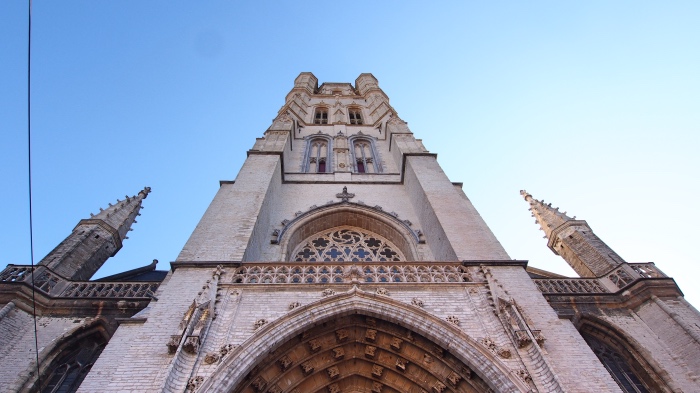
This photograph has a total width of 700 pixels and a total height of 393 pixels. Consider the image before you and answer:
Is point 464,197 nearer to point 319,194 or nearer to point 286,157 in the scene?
point 319,194

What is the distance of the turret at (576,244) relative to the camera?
9.87m

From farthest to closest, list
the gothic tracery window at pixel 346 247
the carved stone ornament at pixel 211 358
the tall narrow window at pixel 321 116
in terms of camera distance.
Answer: the tall narrow window at pixel 321 116, the gothic tracery window at pixel 346 247, the carved stone ornament at pixel 211 358

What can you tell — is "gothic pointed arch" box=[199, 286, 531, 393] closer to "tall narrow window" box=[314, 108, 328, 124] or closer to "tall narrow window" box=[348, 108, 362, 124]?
"tall narrow window" box=[314, 108, 328, 124]

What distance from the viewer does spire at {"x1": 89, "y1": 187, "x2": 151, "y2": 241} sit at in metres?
10.7

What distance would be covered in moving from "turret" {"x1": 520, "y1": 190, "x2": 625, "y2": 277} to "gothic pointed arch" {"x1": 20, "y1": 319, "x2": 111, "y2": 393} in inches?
384

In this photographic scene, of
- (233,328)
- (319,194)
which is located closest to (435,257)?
(319,194)

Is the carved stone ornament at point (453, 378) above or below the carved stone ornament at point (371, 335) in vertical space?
below

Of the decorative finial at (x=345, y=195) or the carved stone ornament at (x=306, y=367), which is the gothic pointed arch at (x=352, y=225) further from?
the carved stone ornament at (x=306, y=367)

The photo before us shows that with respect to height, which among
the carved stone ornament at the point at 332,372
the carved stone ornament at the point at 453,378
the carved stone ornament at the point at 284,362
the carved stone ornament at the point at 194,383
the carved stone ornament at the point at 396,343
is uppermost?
the carved stone ornament at the point at 396,343

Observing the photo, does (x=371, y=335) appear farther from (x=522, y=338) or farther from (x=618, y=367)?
(x=618, y=367)

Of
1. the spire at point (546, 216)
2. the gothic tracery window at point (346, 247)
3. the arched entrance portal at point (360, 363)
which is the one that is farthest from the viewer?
the spire at point (546, 216)

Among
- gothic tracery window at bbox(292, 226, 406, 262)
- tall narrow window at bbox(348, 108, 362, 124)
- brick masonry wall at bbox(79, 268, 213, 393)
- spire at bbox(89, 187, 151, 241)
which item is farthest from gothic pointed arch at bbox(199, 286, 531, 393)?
tall narrow window at bbox(348, 108, 362, 124)

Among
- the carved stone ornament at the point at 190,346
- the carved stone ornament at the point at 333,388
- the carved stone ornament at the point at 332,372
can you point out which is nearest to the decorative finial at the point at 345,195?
the carved stone ornament at the point at 332,372

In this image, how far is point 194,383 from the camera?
5410 millimetres
